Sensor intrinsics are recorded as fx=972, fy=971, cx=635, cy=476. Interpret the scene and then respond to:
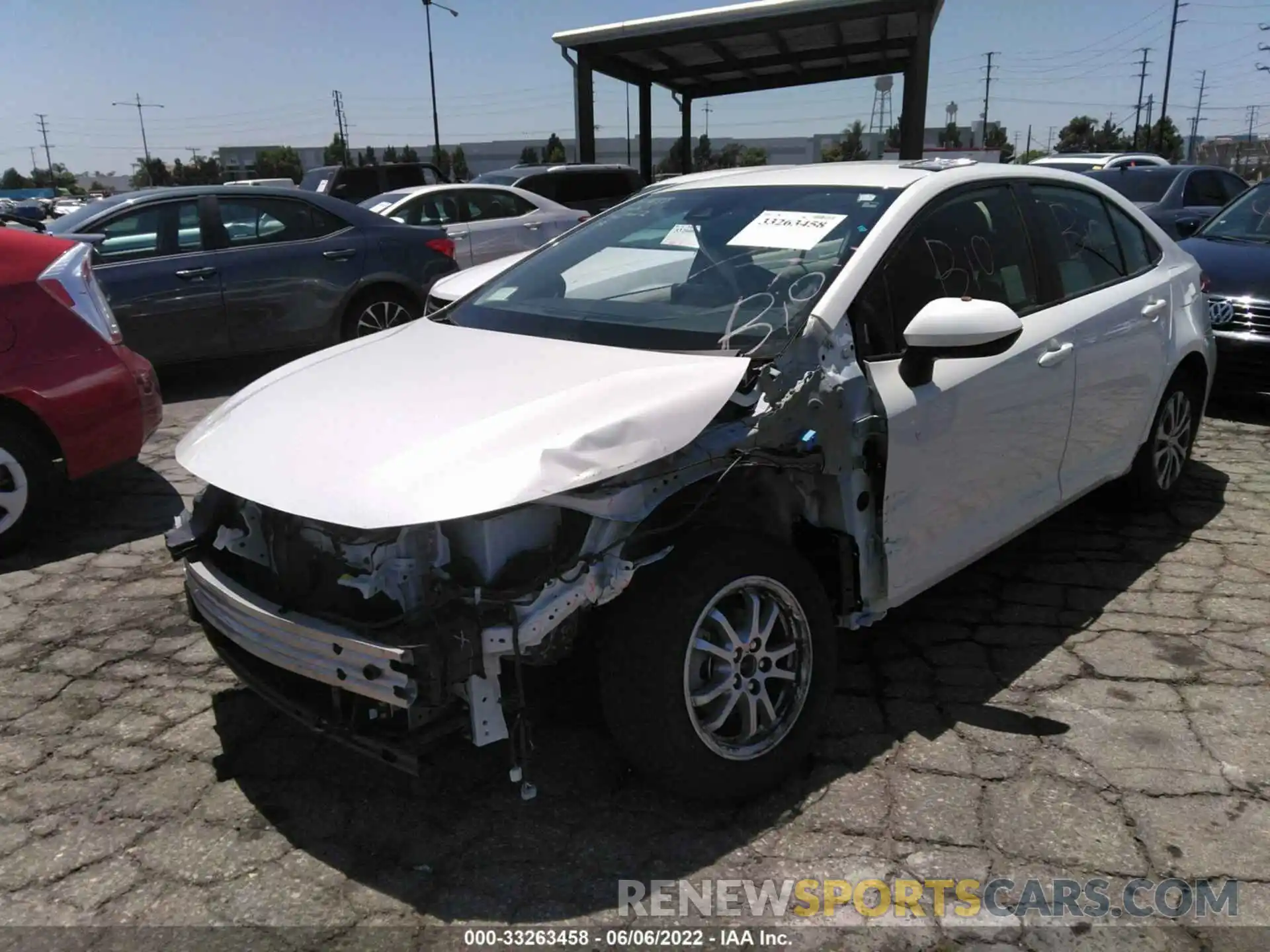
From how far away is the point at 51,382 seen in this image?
173 inches

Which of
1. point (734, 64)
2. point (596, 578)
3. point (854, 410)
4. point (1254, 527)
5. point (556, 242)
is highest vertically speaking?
point (734, 64)

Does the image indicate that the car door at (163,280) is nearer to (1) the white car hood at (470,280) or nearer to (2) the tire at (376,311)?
(2) the tire at (376,311)

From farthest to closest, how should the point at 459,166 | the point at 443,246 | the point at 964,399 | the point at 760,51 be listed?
the point at 459,166 → the point at 760,51 → the point at 443,246 → the point at 964,399

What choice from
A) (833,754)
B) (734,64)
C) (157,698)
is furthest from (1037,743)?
(734,64)

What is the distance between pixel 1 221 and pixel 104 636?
5.02 metres

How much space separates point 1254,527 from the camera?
4664 millimetres

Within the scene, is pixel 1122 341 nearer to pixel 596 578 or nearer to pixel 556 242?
pixel 556 242

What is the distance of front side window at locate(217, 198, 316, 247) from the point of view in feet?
24.7

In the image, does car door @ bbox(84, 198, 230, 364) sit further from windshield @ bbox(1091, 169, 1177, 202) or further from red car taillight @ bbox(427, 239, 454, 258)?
windshield @ bbox(1091, 169, 1177, 202)

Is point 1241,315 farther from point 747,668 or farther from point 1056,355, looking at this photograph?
point 747,668

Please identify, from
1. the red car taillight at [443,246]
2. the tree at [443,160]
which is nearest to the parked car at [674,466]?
the red car taillight at [443,246]

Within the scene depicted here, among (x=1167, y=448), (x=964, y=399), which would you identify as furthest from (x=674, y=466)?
(x=1167, y=448)

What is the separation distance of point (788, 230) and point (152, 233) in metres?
5.86

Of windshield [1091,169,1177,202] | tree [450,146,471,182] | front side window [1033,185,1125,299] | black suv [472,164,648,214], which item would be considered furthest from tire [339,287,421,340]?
tree [450,146,471,182]
